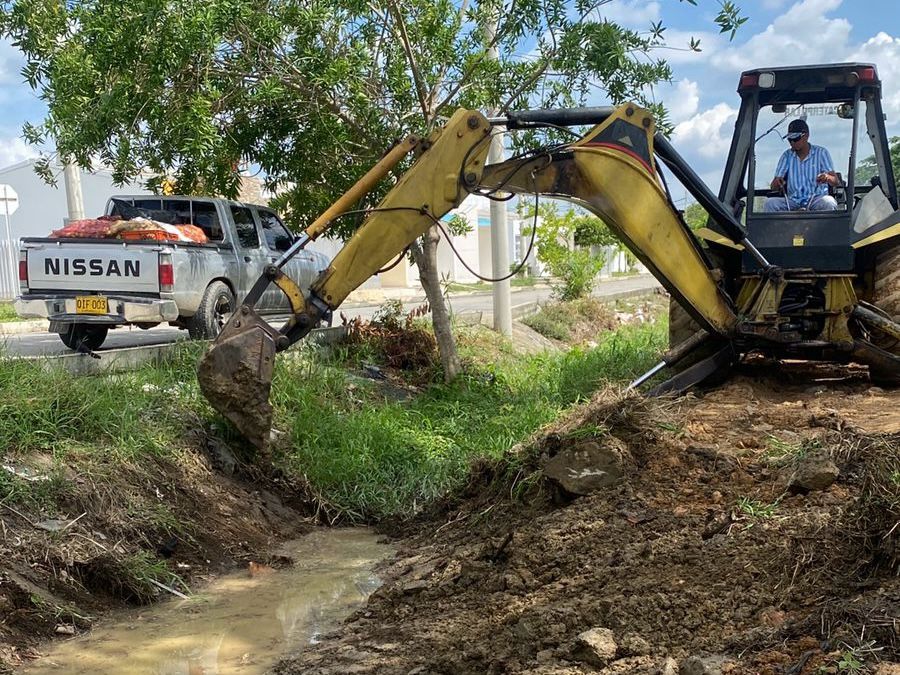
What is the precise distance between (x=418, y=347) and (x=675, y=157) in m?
4.90

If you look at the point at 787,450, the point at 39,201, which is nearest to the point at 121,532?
the point at 787,450

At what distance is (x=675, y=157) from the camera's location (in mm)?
6875

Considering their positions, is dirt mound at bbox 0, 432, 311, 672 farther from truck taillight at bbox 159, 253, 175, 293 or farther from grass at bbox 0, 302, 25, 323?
grass at bbox 0, 302, 25, 323

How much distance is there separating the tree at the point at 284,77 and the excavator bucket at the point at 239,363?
2943mm

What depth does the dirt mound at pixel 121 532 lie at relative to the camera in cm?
489

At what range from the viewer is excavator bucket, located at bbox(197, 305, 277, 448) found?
5852 mm

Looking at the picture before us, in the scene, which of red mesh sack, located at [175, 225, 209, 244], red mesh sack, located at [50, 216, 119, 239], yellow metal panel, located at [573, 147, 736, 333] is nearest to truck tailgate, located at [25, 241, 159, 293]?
red mesh sack, located at [50, 216, 119, 239]

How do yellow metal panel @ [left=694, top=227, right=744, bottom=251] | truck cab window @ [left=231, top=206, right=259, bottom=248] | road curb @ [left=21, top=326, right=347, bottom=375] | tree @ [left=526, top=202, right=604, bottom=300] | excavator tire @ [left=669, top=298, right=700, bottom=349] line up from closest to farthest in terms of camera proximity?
road curb @ [left=21, top=326, right=347, bottom=375] → yellow metal panel @ [left=694, top=227, right=744, bottom=251] → excavator tire @ [left=669, top=298, right=700, bottom=349] → truck cab window @ [left=231, top=206, right=259, bottom=248] → tree @ [left=526, top=202, right=604, bottom=300]

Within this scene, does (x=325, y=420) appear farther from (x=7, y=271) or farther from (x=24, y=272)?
(x=7, y=271)

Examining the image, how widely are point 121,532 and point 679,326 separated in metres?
5.22

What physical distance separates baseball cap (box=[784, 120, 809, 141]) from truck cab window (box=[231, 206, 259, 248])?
641 centimetres

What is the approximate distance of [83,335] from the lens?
10023 millimetres

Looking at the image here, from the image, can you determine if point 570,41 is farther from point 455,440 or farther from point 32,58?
point 32,58

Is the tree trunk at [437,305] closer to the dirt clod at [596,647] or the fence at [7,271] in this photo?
the dirt clod at [596,647]
